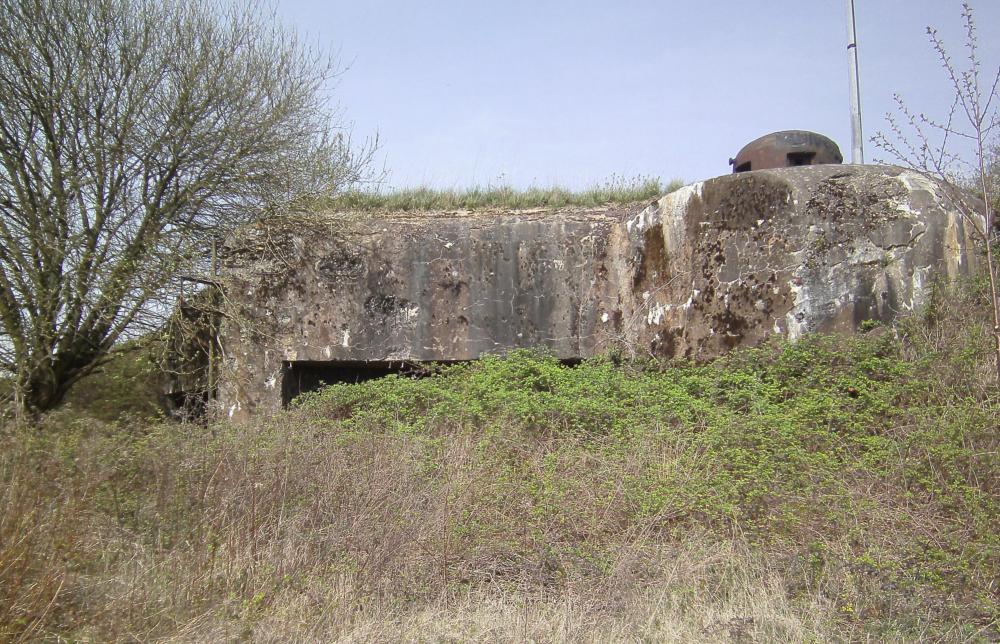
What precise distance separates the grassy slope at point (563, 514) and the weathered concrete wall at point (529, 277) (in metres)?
0.94

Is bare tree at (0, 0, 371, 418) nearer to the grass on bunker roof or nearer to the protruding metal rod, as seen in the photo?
the grass on bunker roof

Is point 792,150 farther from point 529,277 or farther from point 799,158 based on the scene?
point 529,277

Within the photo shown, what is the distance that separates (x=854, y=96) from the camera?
9406 mm

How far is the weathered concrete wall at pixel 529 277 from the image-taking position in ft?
21.3

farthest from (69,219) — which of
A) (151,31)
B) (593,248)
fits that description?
(593,248)

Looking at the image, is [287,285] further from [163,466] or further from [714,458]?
[714,458]

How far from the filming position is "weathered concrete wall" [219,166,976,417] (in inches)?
255

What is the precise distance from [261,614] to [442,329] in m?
4.43

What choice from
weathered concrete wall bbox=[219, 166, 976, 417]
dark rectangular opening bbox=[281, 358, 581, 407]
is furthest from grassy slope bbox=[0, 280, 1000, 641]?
dark rectangular opening bbox=[281, 358, 581, 407]

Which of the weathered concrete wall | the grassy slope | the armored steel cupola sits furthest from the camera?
the armored steel cupola

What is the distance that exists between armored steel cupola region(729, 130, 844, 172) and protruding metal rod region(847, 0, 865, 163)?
1804mm

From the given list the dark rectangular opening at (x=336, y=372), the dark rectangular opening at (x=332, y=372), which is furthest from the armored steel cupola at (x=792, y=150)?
the dark rectangular opening at (x=332, y=372)

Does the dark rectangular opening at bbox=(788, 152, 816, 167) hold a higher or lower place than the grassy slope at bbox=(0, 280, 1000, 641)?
higher

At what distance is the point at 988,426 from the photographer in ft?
14.8
